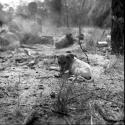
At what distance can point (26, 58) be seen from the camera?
5.05 meters

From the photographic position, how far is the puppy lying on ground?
3379mm

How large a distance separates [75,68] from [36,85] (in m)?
0.75

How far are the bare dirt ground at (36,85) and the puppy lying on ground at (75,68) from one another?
0.57 feet

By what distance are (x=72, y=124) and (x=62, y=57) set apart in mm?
1827

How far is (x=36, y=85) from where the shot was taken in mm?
3227

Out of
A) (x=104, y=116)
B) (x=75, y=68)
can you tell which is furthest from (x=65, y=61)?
(x=104, y=116)

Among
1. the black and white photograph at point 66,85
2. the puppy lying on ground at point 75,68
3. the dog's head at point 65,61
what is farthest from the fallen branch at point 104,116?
the dog's head at point 65,61

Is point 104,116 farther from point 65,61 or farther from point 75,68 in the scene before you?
point 65,61

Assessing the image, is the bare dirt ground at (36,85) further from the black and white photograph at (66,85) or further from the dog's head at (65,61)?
the dog's head at (65,61)

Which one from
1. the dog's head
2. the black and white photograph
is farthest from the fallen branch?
the dog's head

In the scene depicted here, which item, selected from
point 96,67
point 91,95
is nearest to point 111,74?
point 96,67

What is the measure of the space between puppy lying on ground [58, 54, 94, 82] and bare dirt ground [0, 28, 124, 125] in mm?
174

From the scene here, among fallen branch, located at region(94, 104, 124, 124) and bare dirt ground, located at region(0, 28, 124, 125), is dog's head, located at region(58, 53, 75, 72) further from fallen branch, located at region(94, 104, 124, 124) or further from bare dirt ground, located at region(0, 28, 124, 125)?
fallen branch, located at region(94, 104, 124, 124)

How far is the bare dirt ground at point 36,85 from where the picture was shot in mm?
2307
